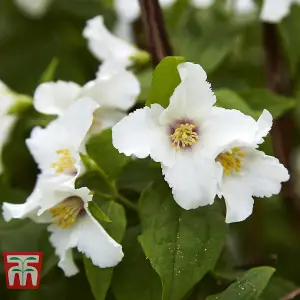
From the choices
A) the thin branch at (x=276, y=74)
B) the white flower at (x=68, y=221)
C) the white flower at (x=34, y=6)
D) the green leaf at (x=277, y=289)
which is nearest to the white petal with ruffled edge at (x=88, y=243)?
the white flower at (x=68, y=221)

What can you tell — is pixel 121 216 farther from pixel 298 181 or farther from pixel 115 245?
pixel 298 181

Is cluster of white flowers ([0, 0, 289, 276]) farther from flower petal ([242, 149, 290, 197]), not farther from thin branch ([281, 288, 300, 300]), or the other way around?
thin branch ([281, 288, 300, 300])

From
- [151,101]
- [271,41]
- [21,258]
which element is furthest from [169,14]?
[21,258]

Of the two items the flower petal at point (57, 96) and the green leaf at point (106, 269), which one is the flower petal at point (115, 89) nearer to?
the flower petal at point (57, 96)

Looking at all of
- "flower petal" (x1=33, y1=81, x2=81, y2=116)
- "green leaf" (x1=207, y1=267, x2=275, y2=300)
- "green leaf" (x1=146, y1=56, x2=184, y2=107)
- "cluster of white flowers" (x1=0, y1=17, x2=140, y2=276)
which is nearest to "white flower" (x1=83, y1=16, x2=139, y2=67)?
"cluster of white flowers" (x1=0, y1=17, x2=140, y2=276)

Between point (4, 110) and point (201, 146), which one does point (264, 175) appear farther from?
point (4, 110)

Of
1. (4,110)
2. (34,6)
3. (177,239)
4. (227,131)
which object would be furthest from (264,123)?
(34,6)
